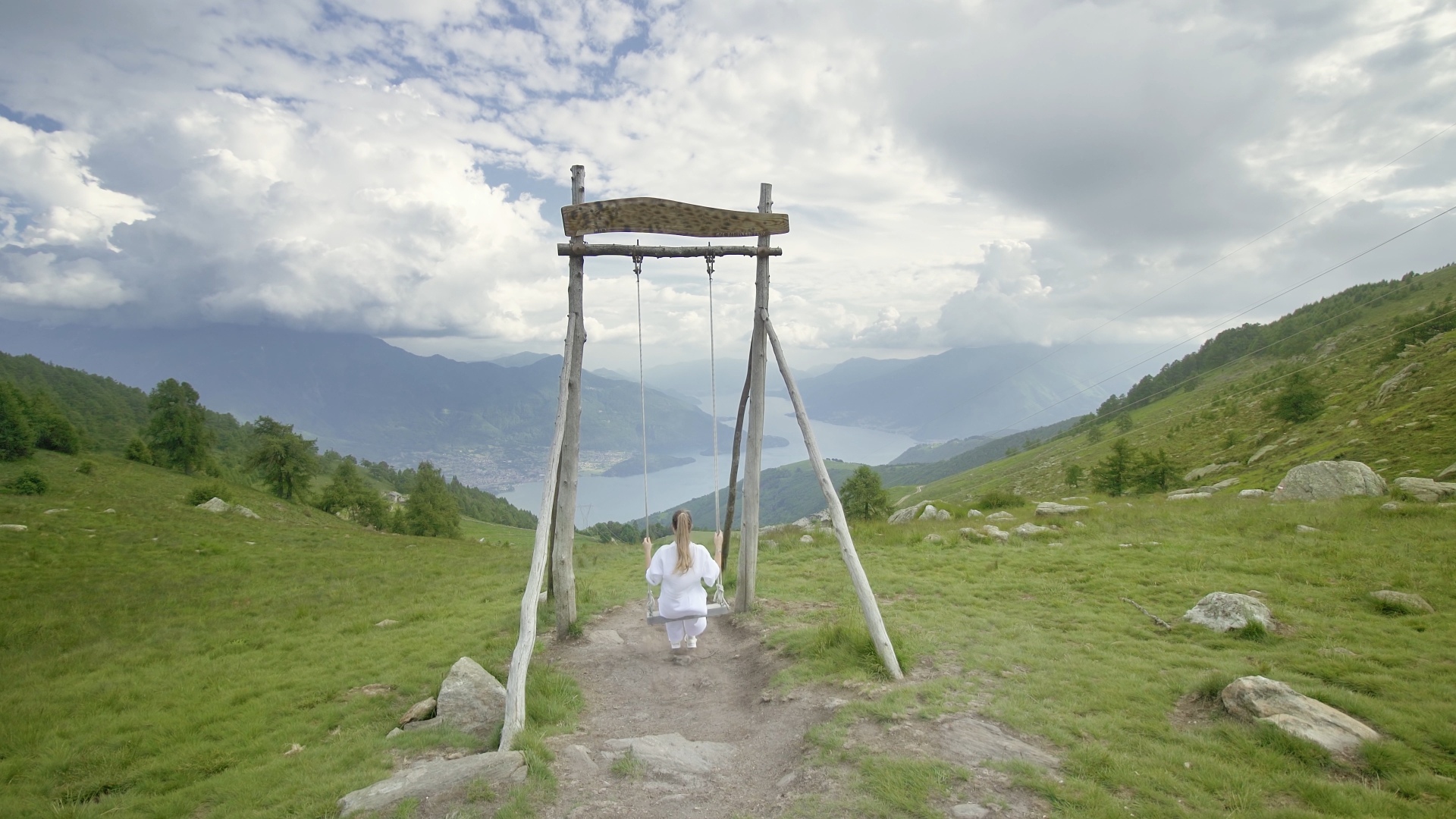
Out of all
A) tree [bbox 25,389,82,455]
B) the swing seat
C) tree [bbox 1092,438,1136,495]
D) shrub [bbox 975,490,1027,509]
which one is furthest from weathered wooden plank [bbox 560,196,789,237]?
tree [bbox 25,389,82,455]

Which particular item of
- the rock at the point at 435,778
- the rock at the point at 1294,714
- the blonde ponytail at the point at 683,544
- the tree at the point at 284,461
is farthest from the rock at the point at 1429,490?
the tree at the point at 284,461

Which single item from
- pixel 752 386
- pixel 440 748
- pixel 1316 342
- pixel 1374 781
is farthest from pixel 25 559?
pixel 1316 342

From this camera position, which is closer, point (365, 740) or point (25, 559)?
point (365, 740)

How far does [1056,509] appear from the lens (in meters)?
19.3

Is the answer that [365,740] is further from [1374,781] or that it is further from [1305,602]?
[1305,602]

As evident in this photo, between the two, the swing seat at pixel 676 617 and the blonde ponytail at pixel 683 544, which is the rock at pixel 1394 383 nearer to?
the swing seat at pixel 676 617

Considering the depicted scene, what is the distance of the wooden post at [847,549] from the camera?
6.74 meters

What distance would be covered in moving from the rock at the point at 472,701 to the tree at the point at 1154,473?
1238 inches

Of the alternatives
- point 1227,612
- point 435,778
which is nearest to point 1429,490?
point 1227,612

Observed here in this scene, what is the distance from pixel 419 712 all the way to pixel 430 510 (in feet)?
148

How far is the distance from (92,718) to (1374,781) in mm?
13995

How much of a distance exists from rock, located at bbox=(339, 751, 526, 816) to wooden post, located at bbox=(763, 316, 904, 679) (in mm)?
4085

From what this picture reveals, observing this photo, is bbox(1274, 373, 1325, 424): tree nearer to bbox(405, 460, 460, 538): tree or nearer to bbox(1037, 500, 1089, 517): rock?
bbox(1037, 500, 1089, 517): rock

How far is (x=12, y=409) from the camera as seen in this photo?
29.4 metres
